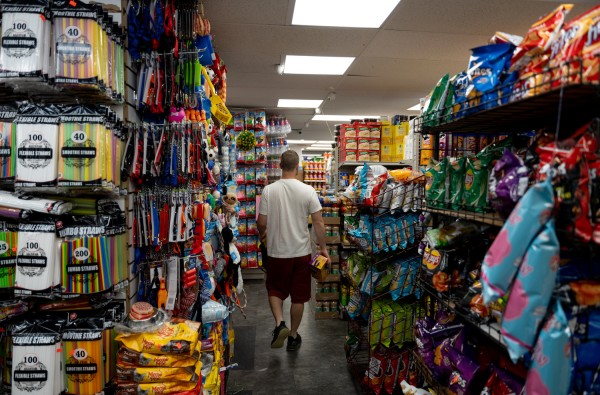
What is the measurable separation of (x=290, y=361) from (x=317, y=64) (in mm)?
3287

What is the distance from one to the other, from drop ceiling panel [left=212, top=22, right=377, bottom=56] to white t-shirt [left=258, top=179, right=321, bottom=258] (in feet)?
4.57

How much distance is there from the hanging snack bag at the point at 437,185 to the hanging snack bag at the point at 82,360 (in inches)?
67.9

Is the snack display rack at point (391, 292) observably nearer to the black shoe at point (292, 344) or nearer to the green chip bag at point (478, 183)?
the black shoe at point (292, 344)

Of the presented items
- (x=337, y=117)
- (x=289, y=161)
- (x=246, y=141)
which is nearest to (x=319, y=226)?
(x=289, y=161)

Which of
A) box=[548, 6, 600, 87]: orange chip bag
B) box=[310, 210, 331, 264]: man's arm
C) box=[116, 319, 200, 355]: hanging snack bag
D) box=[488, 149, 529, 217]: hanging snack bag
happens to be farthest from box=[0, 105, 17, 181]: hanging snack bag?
box=[310, 210, 331, 264]: man's arm

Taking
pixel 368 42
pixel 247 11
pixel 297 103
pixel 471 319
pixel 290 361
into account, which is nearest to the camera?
pixel 471 319

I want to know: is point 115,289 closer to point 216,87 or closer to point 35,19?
point 35,19

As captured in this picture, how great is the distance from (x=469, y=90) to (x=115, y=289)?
5.90 feet

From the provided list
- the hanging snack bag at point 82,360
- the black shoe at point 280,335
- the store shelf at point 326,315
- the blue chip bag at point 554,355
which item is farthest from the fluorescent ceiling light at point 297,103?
the blue chip bag at point 554,355

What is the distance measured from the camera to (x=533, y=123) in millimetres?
1681

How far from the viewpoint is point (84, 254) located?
180 cm

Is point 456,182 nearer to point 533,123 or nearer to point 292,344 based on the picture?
point 533,123

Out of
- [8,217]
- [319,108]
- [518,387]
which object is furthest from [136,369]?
[319,108]

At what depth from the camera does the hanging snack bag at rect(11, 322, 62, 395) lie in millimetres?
1714
